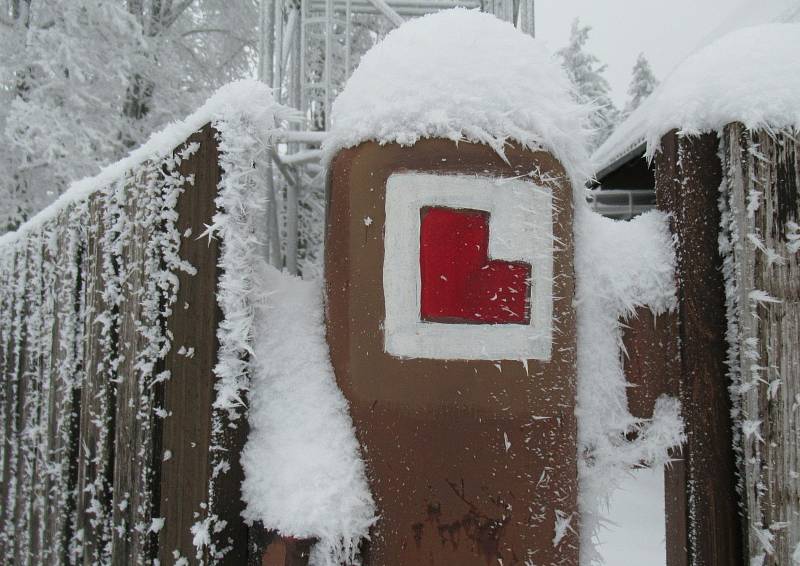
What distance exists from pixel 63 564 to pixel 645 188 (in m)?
8.18

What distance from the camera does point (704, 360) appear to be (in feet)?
3.74

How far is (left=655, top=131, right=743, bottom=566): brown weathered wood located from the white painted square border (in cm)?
32

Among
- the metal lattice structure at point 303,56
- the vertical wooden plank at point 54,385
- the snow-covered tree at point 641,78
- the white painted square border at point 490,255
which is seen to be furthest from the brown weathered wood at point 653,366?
the snow-covered tree at point 641,78

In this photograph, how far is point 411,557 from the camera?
1.05 meters

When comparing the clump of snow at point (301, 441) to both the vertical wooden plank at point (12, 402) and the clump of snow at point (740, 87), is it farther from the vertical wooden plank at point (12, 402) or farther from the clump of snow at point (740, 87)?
the vertical wooden plank at point (12, 402)

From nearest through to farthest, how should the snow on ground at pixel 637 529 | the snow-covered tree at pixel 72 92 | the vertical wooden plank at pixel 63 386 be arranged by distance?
the vertical wooden plank at pixel 63 386 < the snow on ground at pixel 637 529 < the snow-covered tree at pixel 72 92

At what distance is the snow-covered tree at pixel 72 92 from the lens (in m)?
6.29

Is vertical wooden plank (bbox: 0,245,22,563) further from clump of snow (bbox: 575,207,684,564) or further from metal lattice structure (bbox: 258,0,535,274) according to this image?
clump of snow (bbox: 575,207,684,564)

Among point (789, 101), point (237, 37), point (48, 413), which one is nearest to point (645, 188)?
point (237, 37)

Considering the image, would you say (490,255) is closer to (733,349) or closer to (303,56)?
(733,349)

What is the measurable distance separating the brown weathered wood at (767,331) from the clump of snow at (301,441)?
0.77 m

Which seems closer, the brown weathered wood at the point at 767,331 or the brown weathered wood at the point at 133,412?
the brown weathered wood at the point at 767,331

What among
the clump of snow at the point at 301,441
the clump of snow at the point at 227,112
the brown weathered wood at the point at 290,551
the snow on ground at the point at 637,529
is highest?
the clump of snow at the point at 227,112

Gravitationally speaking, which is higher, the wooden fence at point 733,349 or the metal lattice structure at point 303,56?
the metal lattice structure at point 303,56
